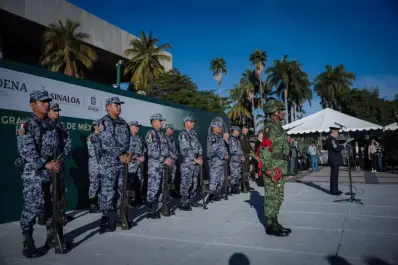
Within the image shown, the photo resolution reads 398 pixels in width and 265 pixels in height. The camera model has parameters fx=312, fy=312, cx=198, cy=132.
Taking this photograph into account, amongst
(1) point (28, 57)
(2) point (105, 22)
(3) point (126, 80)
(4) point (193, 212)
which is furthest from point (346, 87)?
A: (4) point (193, 212)

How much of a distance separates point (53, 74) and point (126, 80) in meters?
34.2

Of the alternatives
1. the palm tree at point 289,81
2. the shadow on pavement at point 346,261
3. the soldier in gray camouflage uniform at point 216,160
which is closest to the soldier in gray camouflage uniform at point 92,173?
the soldier in gray camouflage uniform at point 216,160

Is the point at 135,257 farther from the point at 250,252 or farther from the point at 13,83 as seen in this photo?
the point at 13,83

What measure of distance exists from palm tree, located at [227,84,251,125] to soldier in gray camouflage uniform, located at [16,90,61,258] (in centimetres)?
5289

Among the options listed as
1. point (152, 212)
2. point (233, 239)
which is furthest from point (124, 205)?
point (233, 239)

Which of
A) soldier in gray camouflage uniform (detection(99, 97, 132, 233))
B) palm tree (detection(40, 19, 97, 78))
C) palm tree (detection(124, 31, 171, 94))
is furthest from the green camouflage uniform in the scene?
palm tree (detection(124, 31, 171, 94))

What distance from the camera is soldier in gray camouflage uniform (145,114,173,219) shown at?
19.7 feet

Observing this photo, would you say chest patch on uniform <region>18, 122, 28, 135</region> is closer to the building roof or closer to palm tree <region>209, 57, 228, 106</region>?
the building roof

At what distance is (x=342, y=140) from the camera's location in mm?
8172

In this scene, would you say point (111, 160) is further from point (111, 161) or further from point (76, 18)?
point (76, 18)

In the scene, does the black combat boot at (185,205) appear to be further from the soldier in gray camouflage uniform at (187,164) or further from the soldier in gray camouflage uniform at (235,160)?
the soldier in gray camouflage uniform at (235,160)

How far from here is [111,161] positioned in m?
4.84

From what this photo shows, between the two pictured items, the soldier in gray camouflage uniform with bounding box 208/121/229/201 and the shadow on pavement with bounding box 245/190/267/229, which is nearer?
the shadow on pavement with bounding box 245/190/267/229

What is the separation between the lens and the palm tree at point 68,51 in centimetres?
2570
